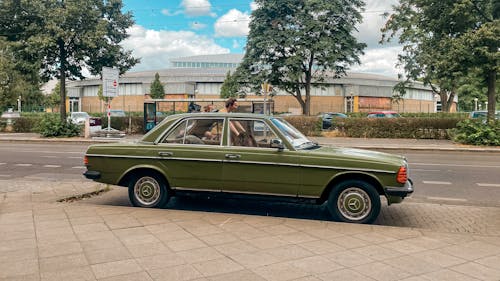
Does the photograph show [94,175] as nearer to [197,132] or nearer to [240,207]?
[197,132]

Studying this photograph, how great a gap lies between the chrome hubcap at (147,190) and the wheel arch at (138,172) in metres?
0.12

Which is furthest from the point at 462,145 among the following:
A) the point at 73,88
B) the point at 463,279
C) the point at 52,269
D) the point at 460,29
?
the point at 73,88

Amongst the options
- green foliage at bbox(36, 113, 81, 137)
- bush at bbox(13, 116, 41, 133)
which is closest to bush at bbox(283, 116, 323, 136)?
green foliage at bbox(36, 113, 81, 137)

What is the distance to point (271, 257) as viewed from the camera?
4.21m

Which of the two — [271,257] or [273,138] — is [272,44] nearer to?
[273,138]

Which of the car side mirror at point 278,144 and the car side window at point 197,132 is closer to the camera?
the car side mirror at point 278,144

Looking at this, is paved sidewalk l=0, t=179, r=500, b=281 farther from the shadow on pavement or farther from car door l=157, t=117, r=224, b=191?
the shadow on pavement

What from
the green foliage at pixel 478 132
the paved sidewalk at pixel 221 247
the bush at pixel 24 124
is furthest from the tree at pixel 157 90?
the paved sidewalk at pixel 221 247

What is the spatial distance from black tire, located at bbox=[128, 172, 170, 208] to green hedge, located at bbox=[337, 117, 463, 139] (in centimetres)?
1959

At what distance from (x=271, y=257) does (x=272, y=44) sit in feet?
97.8

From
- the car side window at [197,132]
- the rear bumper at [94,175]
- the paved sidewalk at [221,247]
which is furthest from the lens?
the rear bumper at [94,175]

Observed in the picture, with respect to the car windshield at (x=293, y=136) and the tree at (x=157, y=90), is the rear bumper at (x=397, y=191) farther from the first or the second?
the tree at (x=157, y=90)

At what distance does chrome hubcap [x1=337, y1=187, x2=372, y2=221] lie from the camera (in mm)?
5754

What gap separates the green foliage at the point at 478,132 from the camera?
19531 millimetres
